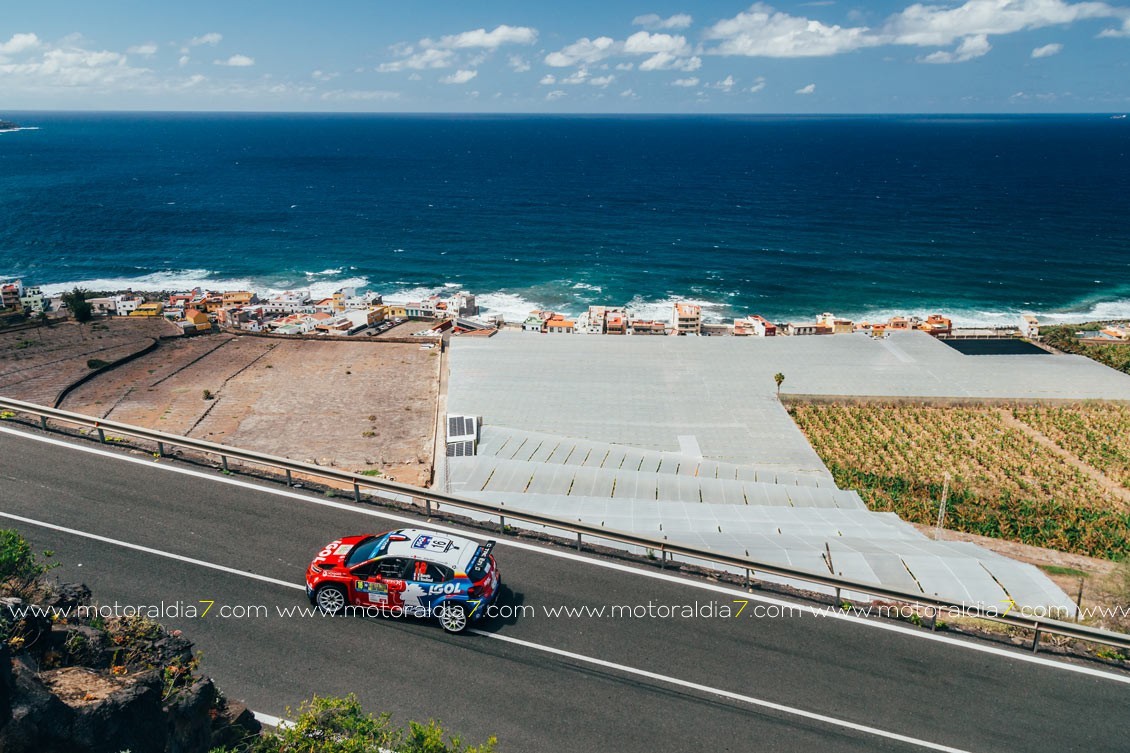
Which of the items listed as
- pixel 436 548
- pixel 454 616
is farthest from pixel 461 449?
pixel 454 616

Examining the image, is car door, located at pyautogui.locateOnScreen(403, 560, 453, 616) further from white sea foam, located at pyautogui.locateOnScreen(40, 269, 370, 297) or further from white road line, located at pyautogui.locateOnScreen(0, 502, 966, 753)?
white sea foam, located at pyautogui.locateOnScreen(40, 269, 370, 297)

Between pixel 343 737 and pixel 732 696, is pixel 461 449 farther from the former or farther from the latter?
pixel 343 737

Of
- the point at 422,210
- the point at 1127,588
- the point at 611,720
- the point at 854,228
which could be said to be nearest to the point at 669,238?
the point at 854,228

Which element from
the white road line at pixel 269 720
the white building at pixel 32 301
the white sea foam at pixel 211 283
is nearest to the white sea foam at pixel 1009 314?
the white sea foam at pixel 211 283

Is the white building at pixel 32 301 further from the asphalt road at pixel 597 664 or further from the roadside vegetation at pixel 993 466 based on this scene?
the roadside vegetation at pixel 993 466

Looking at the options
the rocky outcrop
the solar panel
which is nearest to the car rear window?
the rocky outcrop

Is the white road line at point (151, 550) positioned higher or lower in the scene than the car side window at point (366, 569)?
lower
